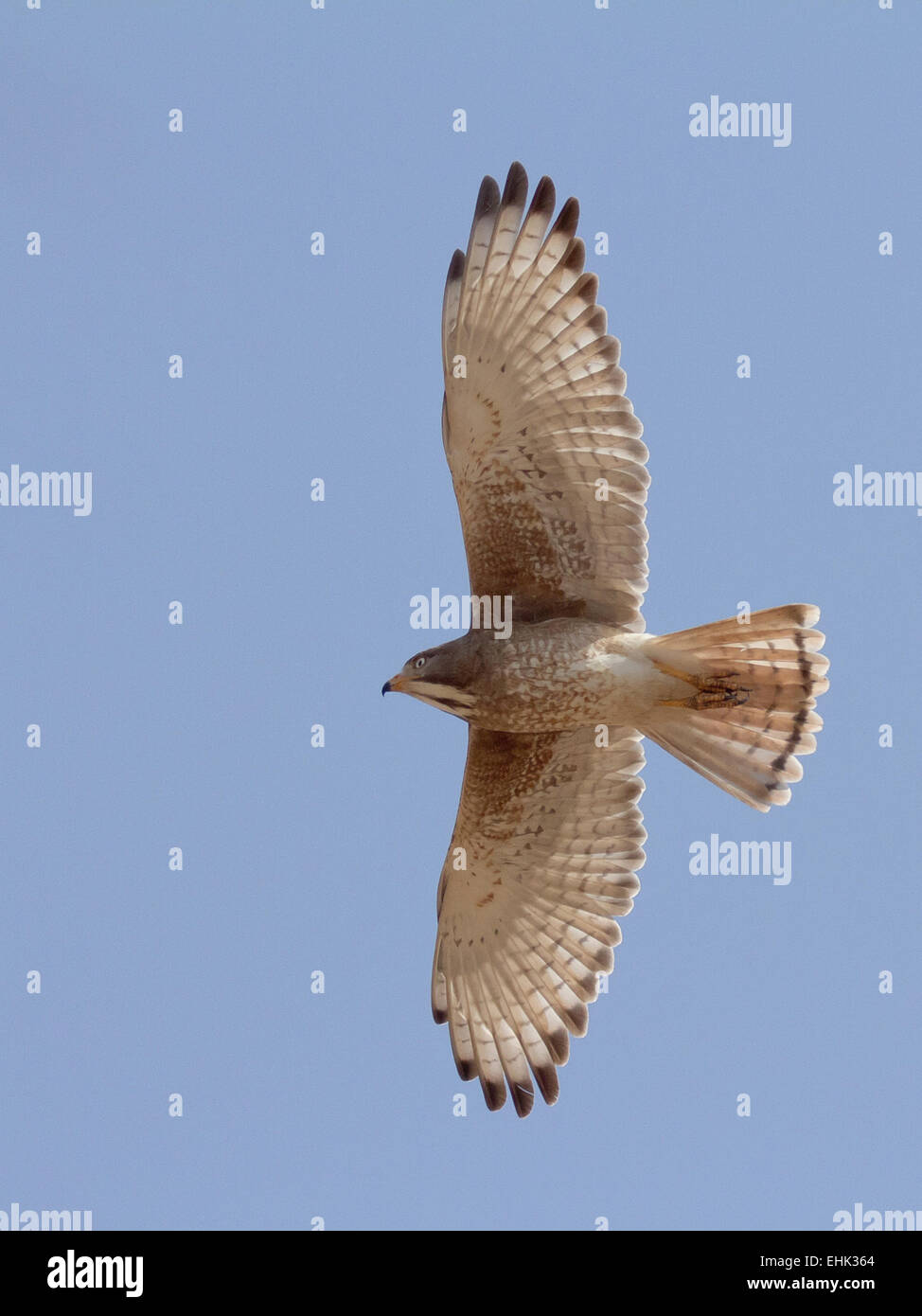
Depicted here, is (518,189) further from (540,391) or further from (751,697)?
(751,697)

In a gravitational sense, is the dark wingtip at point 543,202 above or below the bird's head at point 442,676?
above

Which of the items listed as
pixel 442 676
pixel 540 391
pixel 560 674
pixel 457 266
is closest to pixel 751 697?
pixel 560 674

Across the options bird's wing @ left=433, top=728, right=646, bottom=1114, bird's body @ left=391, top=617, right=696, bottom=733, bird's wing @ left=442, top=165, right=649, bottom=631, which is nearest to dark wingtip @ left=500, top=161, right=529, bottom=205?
bird's wing @ left=442, top=165, right=649, bottom=631

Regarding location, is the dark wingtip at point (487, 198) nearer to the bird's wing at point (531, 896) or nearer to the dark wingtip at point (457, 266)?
the dark wingtip at point (457, 266)

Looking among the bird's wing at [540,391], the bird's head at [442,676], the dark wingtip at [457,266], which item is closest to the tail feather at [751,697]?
the bird's wing at [540,391]

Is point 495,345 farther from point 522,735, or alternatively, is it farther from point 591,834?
point 591,834

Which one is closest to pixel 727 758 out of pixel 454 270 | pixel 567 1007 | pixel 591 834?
pixel 591 834
